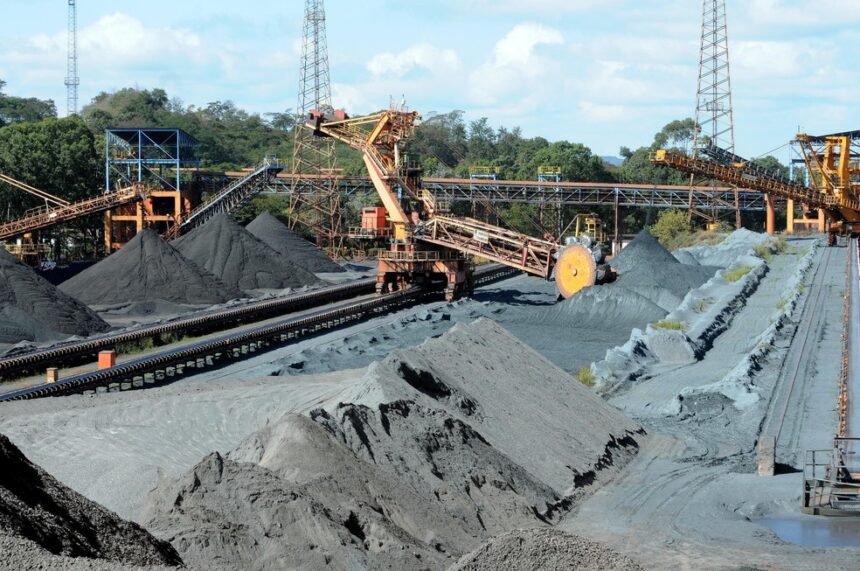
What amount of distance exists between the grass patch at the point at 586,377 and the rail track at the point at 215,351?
9.72 m

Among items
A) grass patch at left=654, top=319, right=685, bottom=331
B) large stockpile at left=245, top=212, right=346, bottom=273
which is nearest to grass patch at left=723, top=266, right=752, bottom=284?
grass patch at left=654, top=319, right=685, bottom=331

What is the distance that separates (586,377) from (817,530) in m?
12.5

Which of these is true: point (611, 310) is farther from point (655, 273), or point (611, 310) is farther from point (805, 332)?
point (805, 332)

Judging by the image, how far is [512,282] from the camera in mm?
62750

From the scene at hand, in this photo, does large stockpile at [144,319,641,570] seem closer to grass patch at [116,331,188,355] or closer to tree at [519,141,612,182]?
grass patch at [116,331,188,355]

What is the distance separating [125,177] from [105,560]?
5746 centimetres

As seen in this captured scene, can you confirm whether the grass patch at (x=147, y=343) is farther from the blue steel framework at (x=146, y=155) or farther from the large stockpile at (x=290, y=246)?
the blue steel framework at (x=146, y=155)

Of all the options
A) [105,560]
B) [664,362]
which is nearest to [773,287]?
[664,362]

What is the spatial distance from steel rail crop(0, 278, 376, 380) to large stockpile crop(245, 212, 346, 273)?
4.95 metres

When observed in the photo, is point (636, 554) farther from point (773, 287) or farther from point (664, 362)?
point (773, 287)

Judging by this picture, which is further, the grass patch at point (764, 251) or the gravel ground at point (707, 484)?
the grass patch at point (764, 251)

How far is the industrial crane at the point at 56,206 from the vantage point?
54.9m

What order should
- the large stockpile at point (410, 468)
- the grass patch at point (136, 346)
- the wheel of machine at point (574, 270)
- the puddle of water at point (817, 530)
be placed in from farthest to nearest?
the wheel of machine at point (574, 270)
the grass patch at point (136, 346)
the puddle of water at point (817, 530)
the large stockpile at point (410, 468)

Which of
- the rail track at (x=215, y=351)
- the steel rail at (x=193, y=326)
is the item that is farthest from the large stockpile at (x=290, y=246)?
the rail track at (x=215, y=351)
